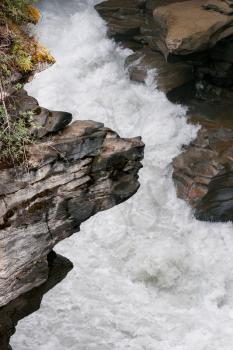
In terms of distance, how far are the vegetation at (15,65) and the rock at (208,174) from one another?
7.35 metres

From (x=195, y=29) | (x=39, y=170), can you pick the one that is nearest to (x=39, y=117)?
(x=39, y=170)

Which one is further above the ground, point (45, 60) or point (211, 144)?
point (45, 60)

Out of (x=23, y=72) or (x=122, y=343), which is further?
(x=122, y=343)

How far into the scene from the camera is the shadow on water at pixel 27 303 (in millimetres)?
7773

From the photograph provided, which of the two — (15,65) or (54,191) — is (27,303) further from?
(15,65)

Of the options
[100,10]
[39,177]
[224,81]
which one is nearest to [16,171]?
[39,177]

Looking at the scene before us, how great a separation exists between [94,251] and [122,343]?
286 centimetres

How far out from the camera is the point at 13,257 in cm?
735

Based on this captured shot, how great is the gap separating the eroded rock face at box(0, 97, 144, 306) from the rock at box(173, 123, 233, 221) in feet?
20.7

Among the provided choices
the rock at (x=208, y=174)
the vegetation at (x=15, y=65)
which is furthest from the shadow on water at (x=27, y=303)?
the rock at (x=208, y=174)

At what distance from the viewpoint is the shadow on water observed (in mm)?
7773

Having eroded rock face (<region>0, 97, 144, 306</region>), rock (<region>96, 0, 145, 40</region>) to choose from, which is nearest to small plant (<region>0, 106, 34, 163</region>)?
eroded rock face (<region>0, 97, 144, 306</region>)

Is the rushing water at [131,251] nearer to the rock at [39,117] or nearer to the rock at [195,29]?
the rock at [195,29]

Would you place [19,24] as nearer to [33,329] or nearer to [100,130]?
[100,130]
